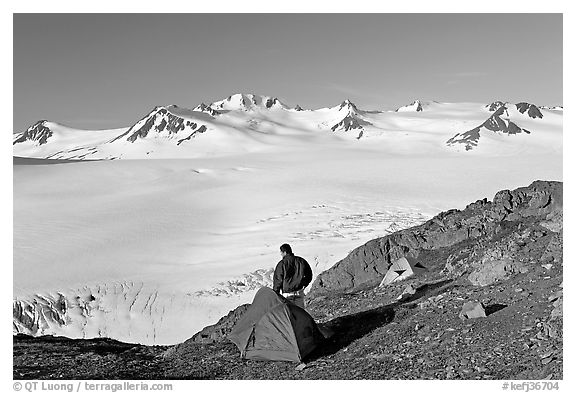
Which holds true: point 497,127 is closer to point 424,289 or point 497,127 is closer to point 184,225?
point 184,225

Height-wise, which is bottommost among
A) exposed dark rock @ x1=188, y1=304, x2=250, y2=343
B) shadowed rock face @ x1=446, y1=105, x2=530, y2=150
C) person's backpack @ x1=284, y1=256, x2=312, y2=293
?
exposed dark rock @ x1=188, y1=304, x2=250, y2=343

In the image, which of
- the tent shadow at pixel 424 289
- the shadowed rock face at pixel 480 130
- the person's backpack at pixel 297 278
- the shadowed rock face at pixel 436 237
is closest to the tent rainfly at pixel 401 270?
the shadowed rock face at pixel 436 237

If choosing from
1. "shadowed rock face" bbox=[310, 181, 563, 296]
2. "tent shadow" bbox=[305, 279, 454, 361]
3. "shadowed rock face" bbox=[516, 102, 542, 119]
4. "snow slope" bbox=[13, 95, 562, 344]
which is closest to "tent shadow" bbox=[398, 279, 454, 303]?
"tent shadow" bbox=[305, 279, 454, 361]

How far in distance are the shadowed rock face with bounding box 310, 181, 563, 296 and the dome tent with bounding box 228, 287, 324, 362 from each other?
5.83m

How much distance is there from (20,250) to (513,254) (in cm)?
2572

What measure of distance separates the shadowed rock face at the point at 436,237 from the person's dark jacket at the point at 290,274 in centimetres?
558

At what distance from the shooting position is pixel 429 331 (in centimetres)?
1005

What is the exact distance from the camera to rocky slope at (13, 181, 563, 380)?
8875 millimetres

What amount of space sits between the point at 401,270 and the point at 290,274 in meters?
5.46

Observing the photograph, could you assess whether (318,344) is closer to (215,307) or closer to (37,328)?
(215,307)

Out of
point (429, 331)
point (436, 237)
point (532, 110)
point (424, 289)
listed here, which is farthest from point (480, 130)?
point (429, 331)

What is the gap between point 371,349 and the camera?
984 cm

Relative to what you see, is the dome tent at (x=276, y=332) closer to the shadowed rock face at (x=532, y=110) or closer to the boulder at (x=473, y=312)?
the boulder at (x=473, y=312)

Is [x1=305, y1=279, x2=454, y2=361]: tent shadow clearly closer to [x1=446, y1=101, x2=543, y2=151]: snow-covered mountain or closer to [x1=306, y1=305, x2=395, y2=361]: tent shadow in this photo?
[x1=306, y1=305, x2=395, y2=361]: tent shadow
